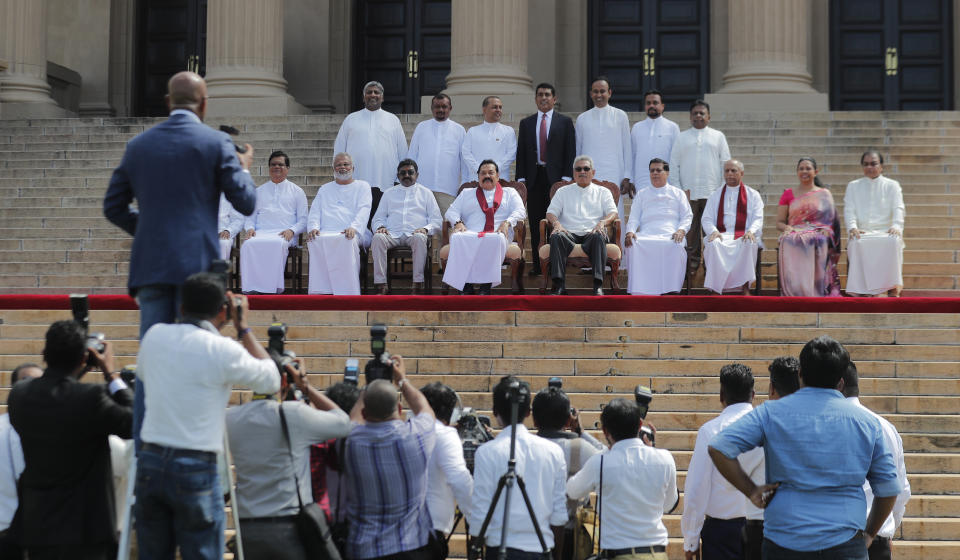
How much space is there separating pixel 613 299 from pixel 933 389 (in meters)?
2.78

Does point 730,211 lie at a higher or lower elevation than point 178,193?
higher

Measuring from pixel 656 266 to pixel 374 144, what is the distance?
3.93 meters

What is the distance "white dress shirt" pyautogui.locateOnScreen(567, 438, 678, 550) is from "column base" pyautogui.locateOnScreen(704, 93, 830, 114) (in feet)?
43.8

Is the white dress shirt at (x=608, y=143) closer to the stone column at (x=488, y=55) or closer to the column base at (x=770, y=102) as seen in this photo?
the stone column at (x=488, y=55)

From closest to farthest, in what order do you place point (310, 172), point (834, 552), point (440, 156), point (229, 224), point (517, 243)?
point (834, 552) → point (517, 243) → point (229, 224) → point (440, 156) → point (310, 172)

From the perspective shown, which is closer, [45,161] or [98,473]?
[98,473]

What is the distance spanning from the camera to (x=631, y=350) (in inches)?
417

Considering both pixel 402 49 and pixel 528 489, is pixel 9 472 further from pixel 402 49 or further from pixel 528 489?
pixel 402 49

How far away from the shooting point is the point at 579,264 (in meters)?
13.0

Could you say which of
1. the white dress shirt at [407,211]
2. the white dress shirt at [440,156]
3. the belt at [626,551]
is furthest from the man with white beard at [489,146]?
the belt at [626,551]

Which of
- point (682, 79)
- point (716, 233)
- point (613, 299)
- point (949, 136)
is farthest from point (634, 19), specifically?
point (613, 299)

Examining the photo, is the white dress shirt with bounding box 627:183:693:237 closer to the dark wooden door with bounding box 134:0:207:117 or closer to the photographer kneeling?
the photographer kneeling

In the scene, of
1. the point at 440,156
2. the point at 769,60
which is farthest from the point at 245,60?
the point at 769,60

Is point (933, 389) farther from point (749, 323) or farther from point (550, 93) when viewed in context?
point (550, 93)
